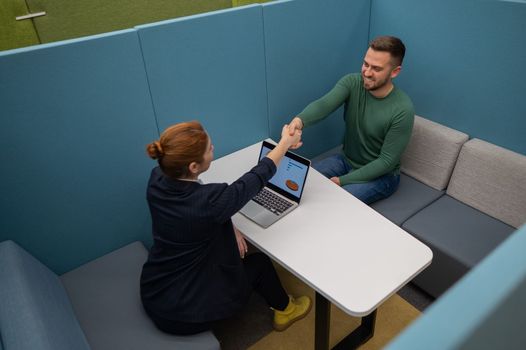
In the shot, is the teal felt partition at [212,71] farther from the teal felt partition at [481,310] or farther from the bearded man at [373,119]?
the teal felt partition at [481,310]

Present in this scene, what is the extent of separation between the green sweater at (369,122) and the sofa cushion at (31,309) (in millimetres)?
1423

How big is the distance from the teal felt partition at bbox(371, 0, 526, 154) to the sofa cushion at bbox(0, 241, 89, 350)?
2163 mm

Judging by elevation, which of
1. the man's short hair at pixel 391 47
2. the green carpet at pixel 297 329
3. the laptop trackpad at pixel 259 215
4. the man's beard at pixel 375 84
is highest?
the man's short hair at pixel 391 47

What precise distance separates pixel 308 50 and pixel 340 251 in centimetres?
128

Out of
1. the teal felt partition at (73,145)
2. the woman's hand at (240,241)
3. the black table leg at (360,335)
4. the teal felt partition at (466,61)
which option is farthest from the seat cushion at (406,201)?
the teal felt partition at (73,145)

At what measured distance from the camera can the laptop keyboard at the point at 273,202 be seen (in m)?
1.78

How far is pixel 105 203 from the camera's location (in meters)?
1.97

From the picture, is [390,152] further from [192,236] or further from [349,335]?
[192,236]

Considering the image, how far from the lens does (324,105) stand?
2180 millimetres

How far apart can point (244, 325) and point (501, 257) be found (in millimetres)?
1838

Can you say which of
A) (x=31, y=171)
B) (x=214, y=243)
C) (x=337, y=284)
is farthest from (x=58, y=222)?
(x=337, y=284)

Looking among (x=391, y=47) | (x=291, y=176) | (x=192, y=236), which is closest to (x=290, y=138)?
(x=291, y=176)

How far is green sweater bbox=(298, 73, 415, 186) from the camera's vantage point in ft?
6.73

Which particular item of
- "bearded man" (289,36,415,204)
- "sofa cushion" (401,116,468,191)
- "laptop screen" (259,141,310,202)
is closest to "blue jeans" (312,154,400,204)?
"bearded man" (289,36,415,204)
